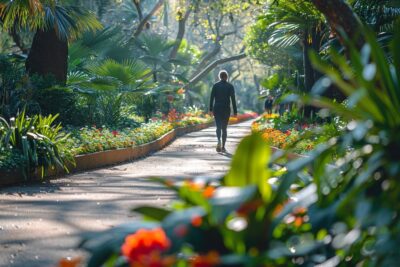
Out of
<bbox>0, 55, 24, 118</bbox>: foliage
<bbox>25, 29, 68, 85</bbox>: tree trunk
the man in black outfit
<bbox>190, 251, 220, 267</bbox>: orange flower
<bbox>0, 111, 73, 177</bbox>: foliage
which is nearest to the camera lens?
<bbox>190, 251, 220, 267</bbox>: orange flower

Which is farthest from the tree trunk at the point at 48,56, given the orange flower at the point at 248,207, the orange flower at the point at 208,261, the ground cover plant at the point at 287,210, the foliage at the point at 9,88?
the orange flower at the point at 208,261

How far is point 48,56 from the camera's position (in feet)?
65.3

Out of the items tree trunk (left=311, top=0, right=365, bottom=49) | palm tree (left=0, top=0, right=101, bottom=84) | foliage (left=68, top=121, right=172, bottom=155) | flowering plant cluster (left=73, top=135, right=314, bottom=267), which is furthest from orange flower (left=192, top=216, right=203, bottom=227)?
palm tree (left=0, top=0, right=101, bottom=84)

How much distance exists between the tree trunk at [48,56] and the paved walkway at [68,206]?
583 centimetres

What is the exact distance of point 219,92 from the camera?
1852 cm

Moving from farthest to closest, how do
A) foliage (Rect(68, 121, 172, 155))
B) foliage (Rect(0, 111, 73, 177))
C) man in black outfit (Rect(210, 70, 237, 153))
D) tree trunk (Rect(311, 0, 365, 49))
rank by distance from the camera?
1. man in black outfit (Rect(210, 70, 237, 153))
2. foliage (Rect(68, 121, 172, 155))
3. foliage (Rect(0, 111, 73, 177))
4. tree trunk (Rect(311, 0, 365, 49))

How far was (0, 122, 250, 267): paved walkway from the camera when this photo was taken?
637 centimetres

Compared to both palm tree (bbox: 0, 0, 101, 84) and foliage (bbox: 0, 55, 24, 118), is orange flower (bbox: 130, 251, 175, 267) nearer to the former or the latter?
palm tree (bbox: 0, 0, 101, 84)

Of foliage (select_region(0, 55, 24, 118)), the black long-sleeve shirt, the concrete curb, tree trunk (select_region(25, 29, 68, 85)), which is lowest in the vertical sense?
the concrete curb

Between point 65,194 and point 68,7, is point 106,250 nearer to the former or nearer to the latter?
point 65,194

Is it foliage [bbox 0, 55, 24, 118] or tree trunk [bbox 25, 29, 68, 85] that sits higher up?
tree trunk [bbox 25, 29, 68, 85]

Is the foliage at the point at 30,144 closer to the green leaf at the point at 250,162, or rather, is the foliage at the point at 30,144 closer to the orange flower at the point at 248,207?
the green leaf at the point at 250,162

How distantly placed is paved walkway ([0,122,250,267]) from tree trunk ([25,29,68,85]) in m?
5.83

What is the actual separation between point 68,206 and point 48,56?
37.8 feet
